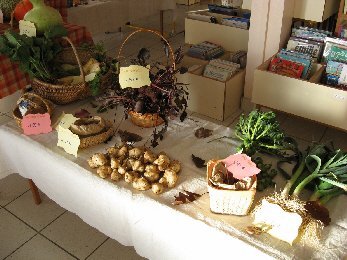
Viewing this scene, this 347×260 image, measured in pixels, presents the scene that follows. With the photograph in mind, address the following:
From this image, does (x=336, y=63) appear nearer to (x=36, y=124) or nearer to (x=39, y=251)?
(x=36, y=124)

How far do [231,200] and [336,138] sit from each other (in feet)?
6.14

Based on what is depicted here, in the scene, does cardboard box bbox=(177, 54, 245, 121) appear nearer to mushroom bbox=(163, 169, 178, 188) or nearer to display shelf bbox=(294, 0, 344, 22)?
display shelf bbox=(294, 0, 344, 22)

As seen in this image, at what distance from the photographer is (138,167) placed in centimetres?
139

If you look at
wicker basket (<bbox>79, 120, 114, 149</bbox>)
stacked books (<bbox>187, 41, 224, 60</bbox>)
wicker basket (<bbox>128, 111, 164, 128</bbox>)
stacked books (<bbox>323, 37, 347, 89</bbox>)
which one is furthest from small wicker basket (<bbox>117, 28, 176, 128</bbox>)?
stacked books (<bbox>187, 41, 224, 60</bbox>)

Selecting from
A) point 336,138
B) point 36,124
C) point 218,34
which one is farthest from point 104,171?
point 218,34

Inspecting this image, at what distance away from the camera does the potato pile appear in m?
1.35

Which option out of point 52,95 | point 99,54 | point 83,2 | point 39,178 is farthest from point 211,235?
point 83,2

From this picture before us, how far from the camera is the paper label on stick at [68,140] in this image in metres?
1.49

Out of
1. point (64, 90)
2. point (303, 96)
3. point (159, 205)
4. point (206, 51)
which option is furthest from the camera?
point (206, 51)

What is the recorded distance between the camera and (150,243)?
136cm

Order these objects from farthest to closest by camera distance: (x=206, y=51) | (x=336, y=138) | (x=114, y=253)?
(x=206, y=51) → (x=336, y=138) → (x=114, y=253)

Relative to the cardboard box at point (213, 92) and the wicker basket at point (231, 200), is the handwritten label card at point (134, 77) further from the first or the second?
the cardboard box at point (213, 92)

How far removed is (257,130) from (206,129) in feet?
1.04

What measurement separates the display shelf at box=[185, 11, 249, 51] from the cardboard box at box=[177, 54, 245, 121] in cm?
41
